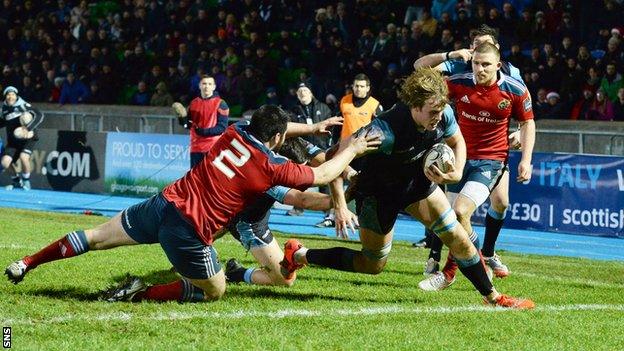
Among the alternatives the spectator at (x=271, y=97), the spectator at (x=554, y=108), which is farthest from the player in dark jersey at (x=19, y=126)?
the spectator at (x=554, y=108)

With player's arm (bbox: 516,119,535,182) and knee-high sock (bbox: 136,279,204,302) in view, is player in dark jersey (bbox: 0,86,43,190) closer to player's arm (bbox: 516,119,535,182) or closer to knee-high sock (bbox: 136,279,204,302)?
player's arm (bbox: 516,119,535,182)

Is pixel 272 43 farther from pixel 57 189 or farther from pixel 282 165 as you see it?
pixel 282 165

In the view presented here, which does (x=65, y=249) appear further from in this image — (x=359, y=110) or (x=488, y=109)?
(x=359, y=110)

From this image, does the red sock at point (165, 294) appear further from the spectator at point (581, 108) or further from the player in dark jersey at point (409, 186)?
the spectator at point (581, 108)

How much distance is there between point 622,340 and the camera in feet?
25.7

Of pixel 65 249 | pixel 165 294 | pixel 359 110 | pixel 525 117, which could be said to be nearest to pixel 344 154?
pixel 165 294

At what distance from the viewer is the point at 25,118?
2425 cm

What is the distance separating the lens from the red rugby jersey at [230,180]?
8406 millimetres

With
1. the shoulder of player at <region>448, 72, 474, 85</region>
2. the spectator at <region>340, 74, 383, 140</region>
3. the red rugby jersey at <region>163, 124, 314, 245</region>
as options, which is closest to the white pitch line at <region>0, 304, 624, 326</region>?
A: the red rugby jersey at <region>163, 124, 314, 245</region>

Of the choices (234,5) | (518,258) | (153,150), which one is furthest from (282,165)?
(234,5)

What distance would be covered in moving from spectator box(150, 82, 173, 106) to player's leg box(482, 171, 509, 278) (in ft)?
49.8

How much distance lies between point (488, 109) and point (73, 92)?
1906 centimetres

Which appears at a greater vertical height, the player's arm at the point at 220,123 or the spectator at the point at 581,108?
the spectator at the point at 581,108

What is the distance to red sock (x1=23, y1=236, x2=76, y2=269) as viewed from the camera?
29.8ft
